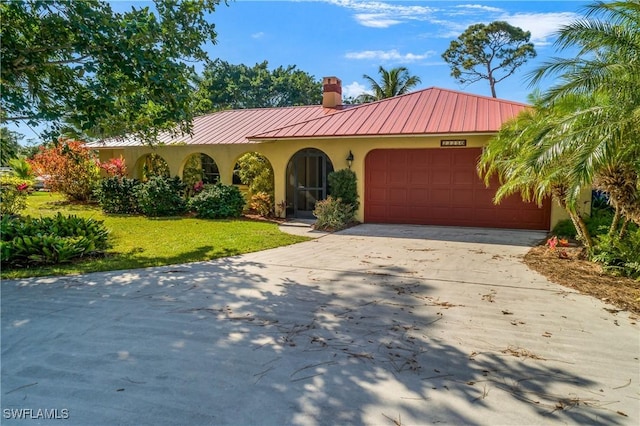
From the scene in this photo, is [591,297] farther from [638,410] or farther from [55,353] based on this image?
[55,353]

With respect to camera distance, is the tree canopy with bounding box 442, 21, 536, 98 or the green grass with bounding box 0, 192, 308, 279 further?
the tree canopy with bounding box 442, 21, 536, 98

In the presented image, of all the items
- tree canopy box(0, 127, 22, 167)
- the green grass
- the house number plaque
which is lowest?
the green grass

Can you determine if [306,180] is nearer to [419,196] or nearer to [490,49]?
[419,196]

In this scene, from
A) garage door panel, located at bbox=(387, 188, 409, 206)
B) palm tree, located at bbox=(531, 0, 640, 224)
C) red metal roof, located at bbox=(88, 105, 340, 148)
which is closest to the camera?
palm tree, located at bbox=(531, 0, 640, 224)

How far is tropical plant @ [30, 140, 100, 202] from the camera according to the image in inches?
683

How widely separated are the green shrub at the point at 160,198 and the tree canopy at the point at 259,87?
19974mm

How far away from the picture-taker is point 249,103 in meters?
34.4

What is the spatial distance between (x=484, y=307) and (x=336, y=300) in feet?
6.38

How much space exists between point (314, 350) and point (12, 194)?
11950 mm

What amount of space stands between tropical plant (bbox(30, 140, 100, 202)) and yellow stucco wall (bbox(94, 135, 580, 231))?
140 centimetres

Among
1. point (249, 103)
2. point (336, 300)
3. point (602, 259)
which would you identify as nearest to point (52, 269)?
point (336, 300)

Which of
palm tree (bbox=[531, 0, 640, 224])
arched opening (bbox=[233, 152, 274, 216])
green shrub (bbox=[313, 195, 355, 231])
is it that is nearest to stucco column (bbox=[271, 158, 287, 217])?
arched opening (bbox=[233, 152, 274, 216])

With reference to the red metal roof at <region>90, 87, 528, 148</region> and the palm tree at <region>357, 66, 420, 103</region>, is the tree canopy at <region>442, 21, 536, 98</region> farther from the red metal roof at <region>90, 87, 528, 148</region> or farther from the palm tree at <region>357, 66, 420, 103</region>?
the red metal roof at <region>90, 87, 528, 148</region>

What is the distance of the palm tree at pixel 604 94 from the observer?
206 inches
